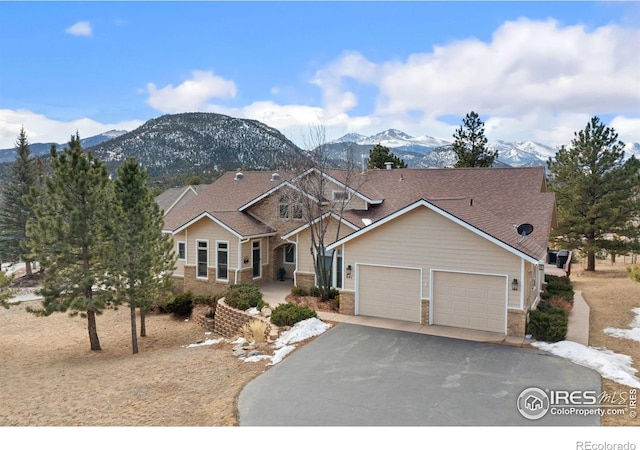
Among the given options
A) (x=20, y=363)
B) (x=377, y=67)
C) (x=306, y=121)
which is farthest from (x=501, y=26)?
(x=20, y=363)

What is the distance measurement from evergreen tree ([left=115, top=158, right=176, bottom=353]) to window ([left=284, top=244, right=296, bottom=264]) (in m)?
6.85

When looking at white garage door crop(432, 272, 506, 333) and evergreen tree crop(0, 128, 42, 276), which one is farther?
evergreen tree crop(0, 128, 42, 276)

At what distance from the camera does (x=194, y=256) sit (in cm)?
2173

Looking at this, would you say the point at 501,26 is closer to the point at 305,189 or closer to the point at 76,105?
the point at 305,189

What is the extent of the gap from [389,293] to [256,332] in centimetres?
473

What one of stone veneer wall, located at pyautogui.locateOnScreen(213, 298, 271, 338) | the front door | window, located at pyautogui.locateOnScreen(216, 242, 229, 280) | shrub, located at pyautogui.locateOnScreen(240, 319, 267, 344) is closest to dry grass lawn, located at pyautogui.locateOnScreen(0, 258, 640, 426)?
shrub, located at pyautogui.locateOnScreen(240, 319, 267, 344)

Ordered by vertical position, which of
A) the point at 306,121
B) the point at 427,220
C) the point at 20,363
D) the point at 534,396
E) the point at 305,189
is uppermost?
the point at 306,121

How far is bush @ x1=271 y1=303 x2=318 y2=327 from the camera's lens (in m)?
14.2

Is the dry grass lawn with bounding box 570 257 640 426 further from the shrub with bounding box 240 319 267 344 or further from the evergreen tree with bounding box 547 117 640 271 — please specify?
the shrub with bounding box 240 319 267 344

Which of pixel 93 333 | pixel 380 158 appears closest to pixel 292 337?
pixel 93 333

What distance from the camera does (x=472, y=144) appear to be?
4447 cm

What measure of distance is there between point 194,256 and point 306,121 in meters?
8.78

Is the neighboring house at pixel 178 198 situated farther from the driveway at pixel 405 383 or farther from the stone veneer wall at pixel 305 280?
the driveway at pixel 405 383

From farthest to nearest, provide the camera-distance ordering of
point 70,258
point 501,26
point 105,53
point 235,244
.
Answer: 1. point 235,244
2. point 105,53
3. point 70,258
4. point 501,26
